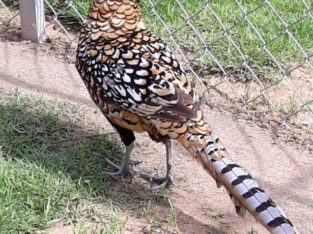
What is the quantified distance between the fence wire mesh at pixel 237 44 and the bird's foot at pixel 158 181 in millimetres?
948

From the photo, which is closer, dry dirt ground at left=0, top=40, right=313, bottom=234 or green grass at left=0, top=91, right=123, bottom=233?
green grass at left=0, top=91, right=123, bottom=233

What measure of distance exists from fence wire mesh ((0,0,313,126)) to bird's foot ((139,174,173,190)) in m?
0.95

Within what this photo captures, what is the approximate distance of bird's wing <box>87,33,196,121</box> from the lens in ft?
10.5

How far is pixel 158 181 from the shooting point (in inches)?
140

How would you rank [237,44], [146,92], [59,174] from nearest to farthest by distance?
[146,92] → [59,174] → [237,44]

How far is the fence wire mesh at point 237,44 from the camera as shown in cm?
435

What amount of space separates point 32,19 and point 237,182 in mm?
2179

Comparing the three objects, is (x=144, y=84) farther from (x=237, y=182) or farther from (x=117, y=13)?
(x=237, y=182)

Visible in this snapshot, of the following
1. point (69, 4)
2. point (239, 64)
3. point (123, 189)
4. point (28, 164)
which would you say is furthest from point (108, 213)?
point (69, 4)

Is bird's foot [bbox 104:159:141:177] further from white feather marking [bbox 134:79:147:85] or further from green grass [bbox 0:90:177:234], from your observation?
white feather marking [bbox 134:79:147:85]

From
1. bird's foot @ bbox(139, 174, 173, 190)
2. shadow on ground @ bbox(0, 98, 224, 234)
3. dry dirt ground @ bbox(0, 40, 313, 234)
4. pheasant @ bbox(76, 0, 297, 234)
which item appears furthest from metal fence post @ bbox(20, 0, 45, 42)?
bird's foot @ bbox(139, 174, 173, 190)

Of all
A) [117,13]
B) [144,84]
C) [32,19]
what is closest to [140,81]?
[144,84]

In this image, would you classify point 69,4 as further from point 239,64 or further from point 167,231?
point 167,231

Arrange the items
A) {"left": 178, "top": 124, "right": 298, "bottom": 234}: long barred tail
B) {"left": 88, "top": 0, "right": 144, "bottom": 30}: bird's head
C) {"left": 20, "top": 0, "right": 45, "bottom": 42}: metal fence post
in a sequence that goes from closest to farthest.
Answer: {"left": 178, "top": 124, "right": 298, "bottom": 234}: long barred tail, {"left": 88, "top": 0, "right": 144, "bottom": 30}: bird's head, {"left": 20, "top": 0, "right": 45, "bottom": 42}: metal fence post
